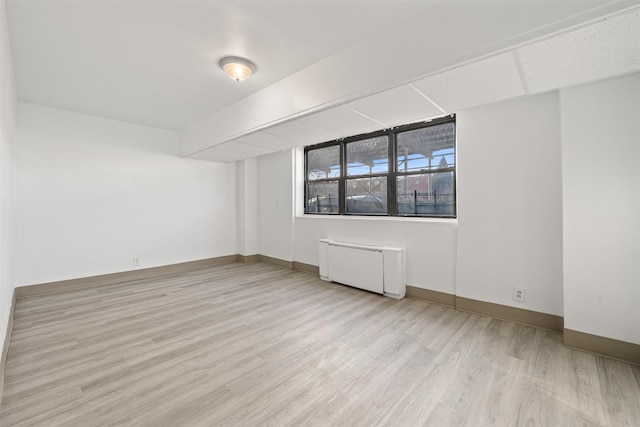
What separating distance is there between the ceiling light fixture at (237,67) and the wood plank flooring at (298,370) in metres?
2.61

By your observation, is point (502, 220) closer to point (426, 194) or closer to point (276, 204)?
point (426, 194)

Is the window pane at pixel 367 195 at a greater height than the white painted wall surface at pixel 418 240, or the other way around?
the window pane at pixel 367 195

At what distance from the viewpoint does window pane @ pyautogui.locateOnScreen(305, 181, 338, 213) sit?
5035 mm

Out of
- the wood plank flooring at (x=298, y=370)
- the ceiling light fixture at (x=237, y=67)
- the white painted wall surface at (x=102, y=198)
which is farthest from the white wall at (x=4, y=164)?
the white painted wall surface at (x=102, y=198)

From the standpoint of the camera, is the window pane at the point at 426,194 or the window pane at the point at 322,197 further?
the window pane at the point at 322,197

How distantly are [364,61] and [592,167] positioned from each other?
6.95 feet

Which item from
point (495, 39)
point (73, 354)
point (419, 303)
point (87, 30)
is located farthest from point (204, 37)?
point (419, 303)

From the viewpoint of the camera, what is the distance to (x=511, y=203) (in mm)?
2832

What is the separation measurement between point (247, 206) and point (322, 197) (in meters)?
1.83

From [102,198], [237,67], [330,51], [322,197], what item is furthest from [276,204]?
[330,51]

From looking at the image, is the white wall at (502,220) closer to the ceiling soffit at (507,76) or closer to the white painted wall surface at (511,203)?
the white painted wall surface at (511,203)

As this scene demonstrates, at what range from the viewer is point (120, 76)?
2920 mm

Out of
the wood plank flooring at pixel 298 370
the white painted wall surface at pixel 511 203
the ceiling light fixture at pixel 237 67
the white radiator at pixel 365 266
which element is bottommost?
the wood plank flooring at pixel 298 370

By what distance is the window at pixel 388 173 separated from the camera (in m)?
3.62
